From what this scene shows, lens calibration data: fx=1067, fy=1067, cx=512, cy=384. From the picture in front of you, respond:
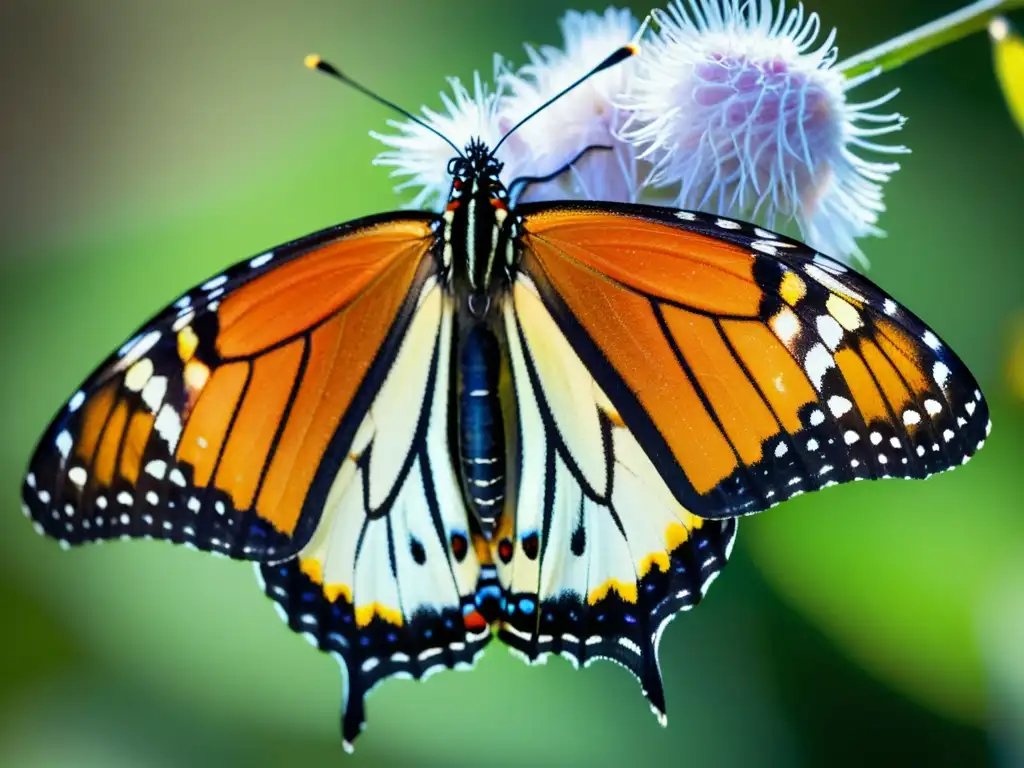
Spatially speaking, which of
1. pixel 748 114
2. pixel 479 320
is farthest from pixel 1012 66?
pixel 479 320

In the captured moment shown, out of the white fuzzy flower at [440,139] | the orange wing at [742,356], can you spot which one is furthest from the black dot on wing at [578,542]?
the white fuzzy flower at [440,139]

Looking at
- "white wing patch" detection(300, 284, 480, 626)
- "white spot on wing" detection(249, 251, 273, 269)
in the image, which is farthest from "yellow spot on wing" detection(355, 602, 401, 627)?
"white spot on wing" detection(249, 251, 273, 269)

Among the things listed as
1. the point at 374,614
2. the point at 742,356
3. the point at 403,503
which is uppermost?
the point at 742,356

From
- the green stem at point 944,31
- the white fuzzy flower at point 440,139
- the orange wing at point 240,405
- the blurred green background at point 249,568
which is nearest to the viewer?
the green stem at point 944,31

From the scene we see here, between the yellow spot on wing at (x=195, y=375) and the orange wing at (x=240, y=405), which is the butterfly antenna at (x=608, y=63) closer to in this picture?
the orange wing at (x=240, y=405)

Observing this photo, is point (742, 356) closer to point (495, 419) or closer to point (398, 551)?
point (495, 419)

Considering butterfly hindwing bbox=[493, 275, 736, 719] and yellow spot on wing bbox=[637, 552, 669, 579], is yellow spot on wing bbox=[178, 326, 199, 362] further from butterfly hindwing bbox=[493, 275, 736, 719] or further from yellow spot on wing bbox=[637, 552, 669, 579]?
yellow spot on wing bbox=[637, 552, 669, 579]
